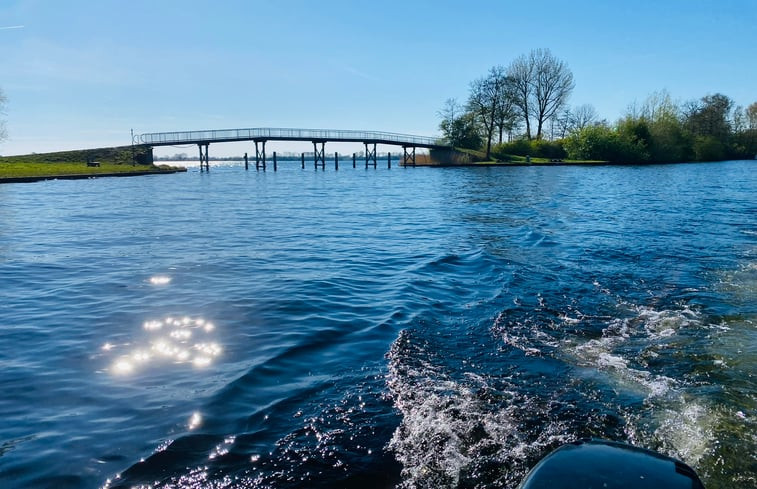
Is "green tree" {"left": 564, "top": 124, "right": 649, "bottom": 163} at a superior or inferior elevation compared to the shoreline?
superior

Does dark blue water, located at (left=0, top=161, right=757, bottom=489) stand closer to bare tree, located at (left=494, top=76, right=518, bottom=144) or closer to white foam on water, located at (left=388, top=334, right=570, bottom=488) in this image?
white foam on water, located at (left=388, top=334, right=570, bottom=488)

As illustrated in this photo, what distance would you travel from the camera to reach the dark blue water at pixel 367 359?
3801 mm

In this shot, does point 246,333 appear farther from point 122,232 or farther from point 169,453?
point 122,232

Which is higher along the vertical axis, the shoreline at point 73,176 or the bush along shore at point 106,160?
the bush along shore at point 106,160

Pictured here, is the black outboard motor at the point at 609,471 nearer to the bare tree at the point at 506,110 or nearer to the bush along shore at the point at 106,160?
the bush along shore at the point at 106,160

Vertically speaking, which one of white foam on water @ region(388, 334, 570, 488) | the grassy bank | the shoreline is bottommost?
white foam on water @ region(388, 334, 570, 488)

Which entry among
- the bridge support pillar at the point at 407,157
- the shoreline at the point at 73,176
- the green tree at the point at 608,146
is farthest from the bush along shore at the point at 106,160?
the green tree at the point at 608,146

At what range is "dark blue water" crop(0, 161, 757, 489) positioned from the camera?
12.5 ft

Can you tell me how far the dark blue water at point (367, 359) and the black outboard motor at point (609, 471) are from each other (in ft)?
3.47

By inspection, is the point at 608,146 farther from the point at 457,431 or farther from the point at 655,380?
the point at 457,431

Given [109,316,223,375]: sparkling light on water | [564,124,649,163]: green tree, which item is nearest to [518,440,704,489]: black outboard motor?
[109,316,223,375]: sparkling light on water

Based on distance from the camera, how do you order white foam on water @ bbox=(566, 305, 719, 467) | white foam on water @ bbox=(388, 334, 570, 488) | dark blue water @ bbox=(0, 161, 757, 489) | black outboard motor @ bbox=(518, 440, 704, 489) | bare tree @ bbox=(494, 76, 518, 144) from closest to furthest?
black outboard motor @ bbox=(518, 440, 704, 489) < white foam on water @ bbox=(388, 334, 570, 488) < dark blue water @ bbox=(0, 161, 757, 489) < white foam on water @ bbox=(566, 305, 719, 467) < bare tree @ bbox=(494, 76, 518, 144)

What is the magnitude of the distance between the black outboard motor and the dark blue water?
1057 mm

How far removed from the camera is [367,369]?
552 cm
